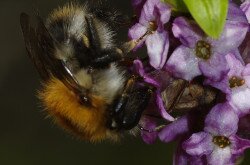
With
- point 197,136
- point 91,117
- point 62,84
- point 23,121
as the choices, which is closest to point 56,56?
point 62,84

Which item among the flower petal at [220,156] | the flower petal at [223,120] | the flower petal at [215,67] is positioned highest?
the flower petal at [215,67]

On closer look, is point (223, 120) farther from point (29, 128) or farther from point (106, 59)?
point (29, 128)

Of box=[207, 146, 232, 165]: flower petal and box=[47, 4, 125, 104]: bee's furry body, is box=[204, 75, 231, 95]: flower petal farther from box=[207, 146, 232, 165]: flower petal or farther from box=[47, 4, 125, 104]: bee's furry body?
box=[47, 4, 125, 104]: bee's furry body

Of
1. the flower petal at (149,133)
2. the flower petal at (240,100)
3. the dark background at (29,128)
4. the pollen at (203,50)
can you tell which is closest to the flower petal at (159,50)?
the pollen at (203,50)

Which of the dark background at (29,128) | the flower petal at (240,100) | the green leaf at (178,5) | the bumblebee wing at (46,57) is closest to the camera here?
the green leaf at (178,5)

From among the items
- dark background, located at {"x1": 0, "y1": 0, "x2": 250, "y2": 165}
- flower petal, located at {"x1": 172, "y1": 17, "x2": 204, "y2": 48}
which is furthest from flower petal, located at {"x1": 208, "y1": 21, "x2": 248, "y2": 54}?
dark background, located at {"x1": 0, "y1": 0, "x2": 250, "y2": 165}

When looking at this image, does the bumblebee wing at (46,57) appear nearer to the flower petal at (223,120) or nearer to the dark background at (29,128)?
the flower petal at (223,120)
